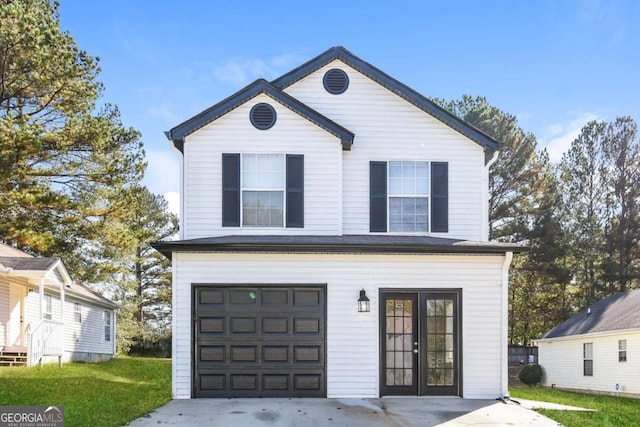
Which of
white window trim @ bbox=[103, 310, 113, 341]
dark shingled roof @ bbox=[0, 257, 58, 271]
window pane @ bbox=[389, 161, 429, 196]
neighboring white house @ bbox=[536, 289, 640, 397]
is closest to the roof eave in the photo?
window pane @ bbox=[389, 161, 429, 196]

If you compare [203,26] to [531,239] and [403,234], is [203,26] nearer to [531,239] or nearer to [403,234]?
[403,234]

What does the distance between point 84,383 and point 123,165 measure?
34.5 ft

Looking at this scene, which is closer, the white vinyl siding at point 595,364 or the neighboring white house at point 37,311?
the neighboring white house at point 37,311

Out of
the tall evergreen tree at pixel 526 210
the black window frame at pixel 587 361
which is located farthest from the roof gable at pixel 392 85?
the tall evergreen tree at pixel 526 210

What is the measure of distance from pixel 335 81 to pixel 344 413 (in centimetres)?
675

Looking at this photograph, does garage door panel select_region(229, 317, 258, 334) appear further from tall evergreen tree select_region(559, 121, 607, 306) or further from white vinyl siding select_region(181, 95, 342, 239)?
tall evergreen tree select_region(559, 121, 607, 306)

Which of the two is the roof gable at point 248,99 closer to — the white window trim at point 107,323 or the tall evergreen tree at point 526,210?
the white window trim at point 107,323

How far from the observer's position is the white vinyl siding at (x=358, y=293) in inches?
400

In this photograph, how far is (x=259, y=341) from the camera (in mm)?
10164

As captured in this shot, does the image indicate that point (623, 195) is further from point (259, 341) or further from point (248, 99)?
point (259, 341)

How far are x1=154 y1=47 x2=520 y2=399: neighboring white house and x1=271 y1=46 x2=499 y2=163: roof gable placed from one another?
3.6 inches

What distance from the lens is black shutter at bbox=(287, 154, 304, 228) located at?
10852 millimetres

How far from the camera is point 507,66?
18156 millimetres

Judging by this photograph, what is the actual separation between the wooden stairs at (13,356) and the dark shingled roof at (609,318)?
748 inches
